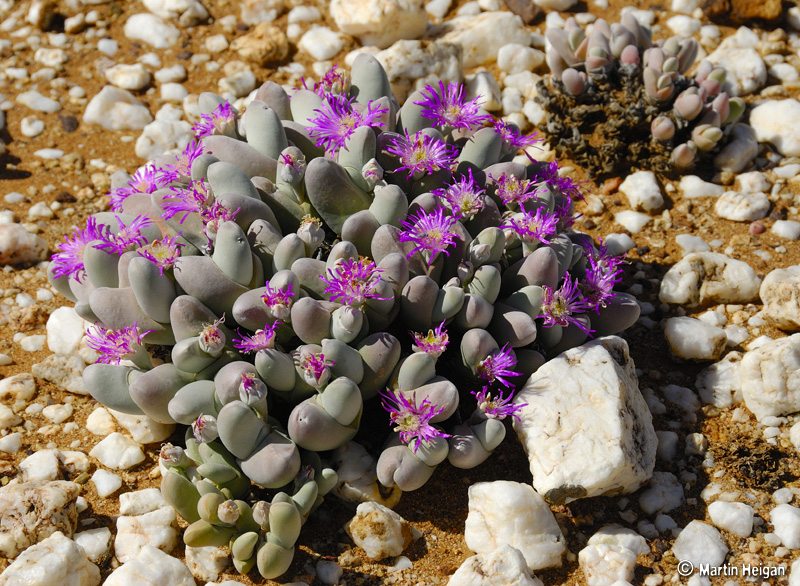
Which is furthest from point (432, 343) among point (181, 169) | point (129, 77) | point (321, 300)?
point (129, 77)


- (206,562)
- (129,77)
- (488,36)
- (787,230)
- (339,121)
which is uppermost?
(339,121)

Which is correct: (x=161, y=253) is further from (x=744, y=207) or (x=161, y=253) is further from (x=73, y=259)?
(x=744, y=207)

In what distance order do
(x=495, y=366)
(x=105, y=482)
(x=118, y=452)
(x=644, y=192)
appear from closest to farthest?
(x=495, y=366), (x=105, y=482), (x=118, y=452), (x=644, y=192)

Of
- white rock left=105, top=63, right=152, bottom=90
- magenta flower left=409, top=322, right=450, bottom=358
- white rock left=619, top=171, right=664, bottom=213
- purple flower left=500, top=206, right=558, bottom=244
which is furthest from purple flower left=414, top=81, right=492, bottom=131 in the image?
white rock left=105, top=63, right=152, bottom=90

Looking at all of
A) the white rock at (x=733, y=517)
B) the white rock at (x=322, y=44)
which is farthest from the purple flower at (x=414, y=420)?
the white rock at (x=322, y=44)

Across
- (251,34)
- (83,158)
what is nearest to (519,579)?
(83,158)

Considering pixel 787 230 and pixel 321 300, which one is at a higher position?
pixel 321 300

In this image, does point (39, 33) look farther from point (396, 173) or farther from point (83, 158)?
point (396, 173)
